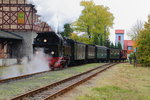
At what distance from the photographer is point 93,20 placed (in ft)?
160

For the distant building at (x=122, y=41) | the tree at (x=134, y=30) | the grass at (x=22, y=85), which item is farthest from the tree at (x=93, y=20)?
the distant building at (x=122, y=41)

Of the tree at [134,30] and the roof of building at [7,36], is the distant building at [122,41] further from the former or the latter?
the roof of building at [7,36]

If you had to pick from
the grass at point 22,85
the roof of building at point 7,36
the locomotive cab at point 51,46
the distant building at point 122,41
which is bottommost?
the grass at point 22,85

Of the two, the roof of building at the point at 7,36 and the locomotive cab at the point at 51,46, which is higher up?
Result: the roof of building at the point at 7,36

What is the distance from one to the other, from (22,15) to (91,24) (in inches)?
794

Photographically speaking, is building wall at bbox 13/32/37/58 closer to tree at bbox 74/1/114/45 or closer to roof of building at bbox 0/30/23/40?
roof of building at bbox 0/30/23/40

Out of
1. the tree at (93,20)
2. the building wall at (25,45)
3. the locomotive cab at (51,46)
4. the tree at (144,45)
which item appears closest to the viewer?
the locomotive cab at (51,46)

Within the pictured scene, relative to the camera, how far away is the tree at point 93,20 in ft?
161

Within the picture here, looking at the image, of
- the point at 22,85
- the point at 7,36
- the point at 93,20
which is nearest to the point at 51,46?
the point at 22,85

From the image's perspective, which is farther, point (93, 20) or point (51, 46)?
point (93, 20)

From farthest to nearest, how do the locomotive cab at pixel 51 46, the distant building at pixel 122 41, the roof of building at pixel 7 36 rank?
the distant building at pixel 122 41 → the roof of building at pixel 7 36 → the locomotive cab at pixel 51 46

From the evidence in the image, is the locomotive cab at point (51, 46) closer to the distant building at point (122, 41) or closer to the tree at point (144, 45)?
the tree at point (144, 45)

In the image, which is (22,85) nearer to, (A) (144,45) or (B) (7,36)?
(B) (7,36)

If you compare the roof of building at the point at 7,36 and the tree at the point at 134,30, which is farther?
the tree at the point at 134,30
